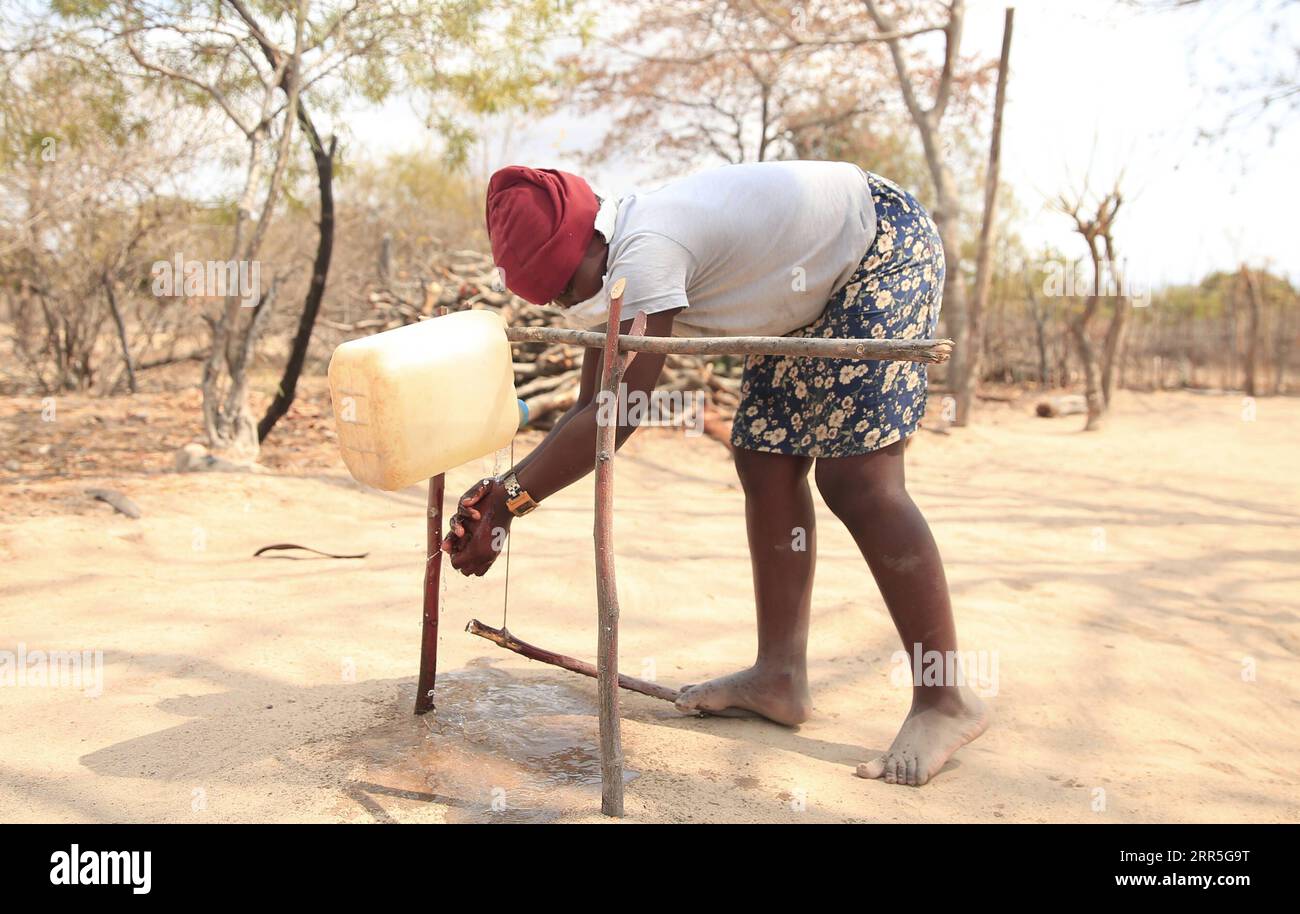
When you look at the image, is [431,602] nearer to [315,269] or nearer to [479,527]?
[479,527]

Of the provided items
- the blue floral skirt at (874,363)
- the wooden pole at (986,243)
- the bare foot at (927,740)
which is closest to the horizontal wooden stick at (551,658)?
the bare foot at (927,740)

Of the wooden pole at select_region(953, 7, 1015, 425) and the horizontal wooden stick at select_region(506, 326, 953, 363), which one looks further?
the wooden pole at select_region(953, 7, 1015, 425)

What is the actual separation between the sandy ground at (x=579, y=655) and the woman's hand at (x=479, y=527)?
1.49ft

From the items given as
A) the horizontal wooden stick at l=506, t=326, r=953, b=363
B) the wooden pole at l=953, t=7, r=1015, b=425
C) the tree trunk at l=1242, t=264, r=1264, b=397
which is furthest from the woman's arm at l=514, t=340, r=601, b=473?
the tree trunk at l=1242, t=264, r=1264, b=397

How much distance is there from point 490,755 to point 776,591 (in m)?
0.80

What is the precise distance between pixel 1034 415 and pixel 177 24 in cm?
880

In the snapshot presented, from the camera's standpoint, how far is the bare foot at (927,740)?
7.36 feet

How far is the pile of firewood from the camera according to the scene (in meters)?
8.05

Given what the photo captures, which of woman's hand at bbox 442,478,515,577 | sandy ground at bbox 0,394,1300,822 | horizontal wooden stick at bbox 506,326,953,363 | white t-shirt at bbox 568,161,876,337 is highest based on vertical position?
white t-shirt at bbox 568,161,876,337

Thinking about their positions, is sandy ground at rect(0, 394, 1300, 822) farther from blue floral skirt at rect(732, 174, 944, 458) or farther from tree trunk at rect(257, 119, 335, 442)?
tree trunk at rect(257, 119, 335, 442)

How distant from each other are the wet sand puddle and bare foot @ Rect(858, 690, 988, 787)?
58 centimetres

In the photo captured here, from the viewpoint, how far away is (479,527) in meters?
2.00

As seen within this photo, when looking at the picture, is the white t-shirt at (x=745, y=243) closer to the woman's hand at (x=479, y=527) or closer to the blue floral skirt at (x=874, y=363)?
the blue floral skirt at (x=874, y=363)
